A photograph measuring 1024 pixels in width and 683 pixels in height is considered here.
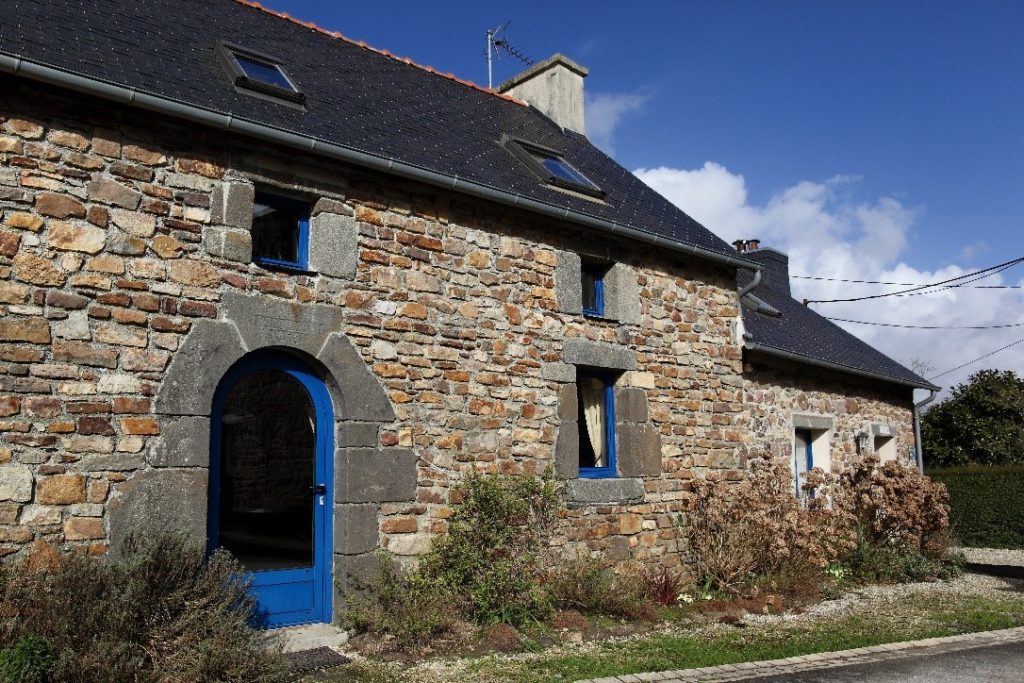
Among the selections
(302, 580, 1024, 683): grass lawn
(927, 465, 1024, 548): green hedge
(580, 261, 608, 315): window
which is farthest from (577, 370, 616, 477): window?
(927, 465, 1024, 548): green hedge

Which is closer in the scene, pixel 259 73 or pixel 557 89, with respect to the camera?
pixel 259 73

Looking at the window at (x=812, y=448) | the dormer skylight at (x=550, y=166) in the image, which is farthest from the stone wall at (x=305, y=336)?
the window at (x=812, y=448)

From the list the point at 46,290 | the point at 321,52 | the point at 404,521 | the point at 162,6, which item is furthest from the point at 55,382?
the point at 321,52

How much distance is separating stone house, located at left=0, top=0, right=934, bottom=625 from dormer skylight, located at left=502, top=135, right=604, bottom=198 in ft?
0.13

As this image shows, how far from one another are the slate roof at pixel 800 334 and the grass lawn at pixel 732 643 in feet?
10.8

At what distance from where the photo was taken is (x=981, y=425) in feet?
56.3

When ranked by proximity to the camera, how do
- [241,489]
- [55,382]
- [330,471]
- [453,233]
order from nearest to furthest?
[55,382] → [330,471] → [453,233] → [241,489]

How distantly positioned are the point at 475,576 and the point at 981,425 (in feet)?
46.7

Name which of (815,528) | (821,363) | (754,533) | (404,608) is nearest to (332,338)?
(404,608)

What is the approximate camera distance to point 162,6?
778cm

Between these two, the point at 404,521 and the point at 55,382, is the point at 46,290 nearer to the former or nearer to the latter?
the point at 55,382

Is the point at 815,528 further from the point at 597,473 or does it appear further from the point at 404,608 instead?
the point at 404,608

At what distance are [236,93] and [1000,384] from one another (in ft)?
52.9

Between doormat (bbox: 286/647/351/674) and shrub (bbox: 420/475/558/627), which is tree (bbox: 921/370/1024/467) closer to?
shrub (bbox: 420/475/558/627)
